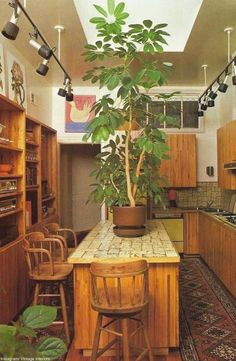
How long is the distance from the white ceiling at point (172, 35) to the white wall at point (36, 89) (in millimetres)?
92

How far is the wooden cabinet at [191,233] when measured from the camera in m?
5.68

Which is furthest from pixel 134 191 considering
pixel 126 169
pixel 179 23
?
pixel 179 23

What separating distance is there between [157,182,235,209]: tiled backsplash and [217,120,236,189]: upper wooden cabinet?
1.08 meters

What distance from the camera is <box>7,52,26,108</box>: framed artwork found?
12.4 feet

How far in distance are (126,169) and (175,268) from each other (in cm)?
104

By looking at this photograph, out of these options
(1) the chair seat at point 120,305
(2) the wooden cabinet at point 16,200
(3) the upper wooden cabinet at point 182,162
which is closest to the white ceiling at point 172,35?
(2) the wooden cabinet at point 16,200

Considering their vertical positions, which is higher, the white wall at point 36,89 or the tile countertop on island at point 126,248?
the white wall at point 36,89

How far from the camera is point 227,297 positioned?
12.5 ft

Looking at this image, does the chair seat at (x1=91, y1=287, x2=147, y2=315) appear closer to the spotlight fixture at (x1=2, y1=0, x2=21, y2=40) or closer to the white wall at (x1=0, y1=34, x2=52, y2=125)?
the spotlight fixture at (x1=2, y1=0, x2=21, y2=40)

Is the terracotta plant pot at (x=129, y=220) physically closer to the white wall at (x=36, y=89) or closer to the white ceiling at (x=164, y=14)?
the white wall at (x=36, y=89)

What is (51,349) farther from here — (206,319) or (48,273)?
(206,319)

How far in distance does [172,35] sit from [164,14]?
0.33 m

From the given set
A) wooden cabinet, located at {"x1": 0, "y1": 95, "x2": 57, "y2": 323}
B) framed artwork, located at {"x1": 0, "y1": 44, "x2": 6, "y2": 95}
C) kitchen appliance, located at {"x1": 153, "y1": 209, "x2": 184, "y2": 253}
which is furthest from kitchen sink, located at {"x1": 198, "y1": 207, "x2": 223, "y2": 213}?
framed artwork, located at {"x1": 0, "y1": 44, "x2": 6, "y2": 95}

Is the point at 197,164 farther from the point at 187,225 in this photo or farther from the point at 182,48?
the point at 182,48
